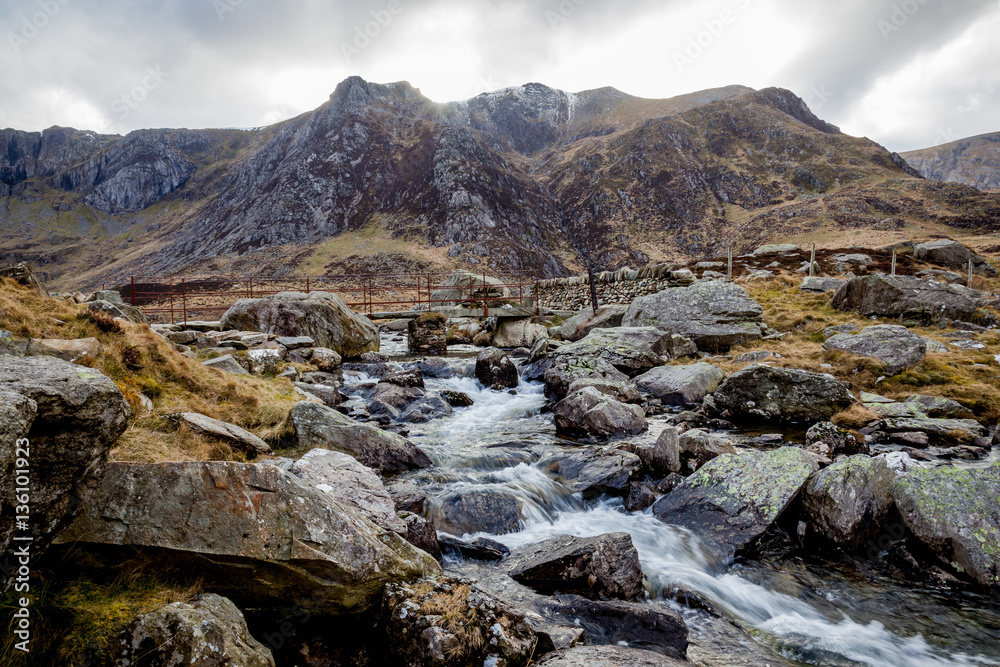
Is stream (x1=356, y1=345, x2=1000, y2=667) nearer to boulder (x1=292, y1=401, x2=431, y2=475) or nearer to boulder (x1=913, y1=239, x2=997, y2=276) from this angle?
boulder (x1=292, y1=401, x2=431, y2=475)

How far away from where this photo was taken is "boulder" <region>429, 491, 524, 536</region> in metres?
6.58

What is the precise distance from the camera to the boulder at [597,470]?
7.73 meters

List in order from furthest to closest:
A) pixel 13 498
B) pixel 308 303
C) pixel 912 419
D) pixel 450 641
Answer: pixel 308 303 → pixel 912 419 → pixel 450 641 → pixel 13 498

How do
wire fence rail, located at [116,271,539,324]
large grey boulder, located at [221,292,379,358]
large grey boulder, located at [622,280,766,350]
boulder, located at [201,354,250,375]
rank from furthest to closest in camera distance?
wire fence rail, located at [116,271,539,324] < large grey boulder, located at [221,292,379,358] < large grey boulder, located at [622,280,766,350] < boulder, located at [201,354,250,375]

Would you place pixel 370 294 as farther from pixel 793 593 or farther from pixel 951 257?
pixel 951 257

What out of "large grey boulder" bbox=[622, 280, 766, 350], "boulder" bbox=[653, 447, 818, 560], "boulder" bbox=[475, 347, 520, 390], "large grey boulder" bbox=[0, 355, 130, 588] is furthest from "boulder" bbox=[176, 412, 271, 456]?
"large grey boulder" bbox=[622, 280, 766, 350]

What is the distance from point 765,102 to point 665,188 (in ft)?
190

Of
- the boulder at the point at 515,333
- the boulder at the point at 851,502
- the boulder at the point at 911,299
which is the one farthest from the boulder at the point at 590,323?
the boulder at the point at 851,502

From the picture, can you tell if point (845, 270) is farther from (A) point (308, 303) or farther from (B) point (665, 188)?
(B) point (665, 188)

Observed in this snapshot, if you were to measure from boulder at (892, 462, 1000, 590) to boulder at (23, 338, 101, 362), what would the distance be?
34.9 ft

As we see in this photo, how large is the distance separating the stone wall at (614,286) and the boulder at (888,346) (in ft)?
30.3

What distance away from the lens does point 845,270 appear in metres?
26.3

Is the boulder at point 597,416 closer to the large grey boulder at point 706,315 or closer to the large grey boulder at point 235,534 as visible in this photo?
the large grey boulder at point 706,315

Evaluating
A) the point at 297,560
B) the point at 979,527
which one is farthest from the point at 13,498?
the point at 979,527
